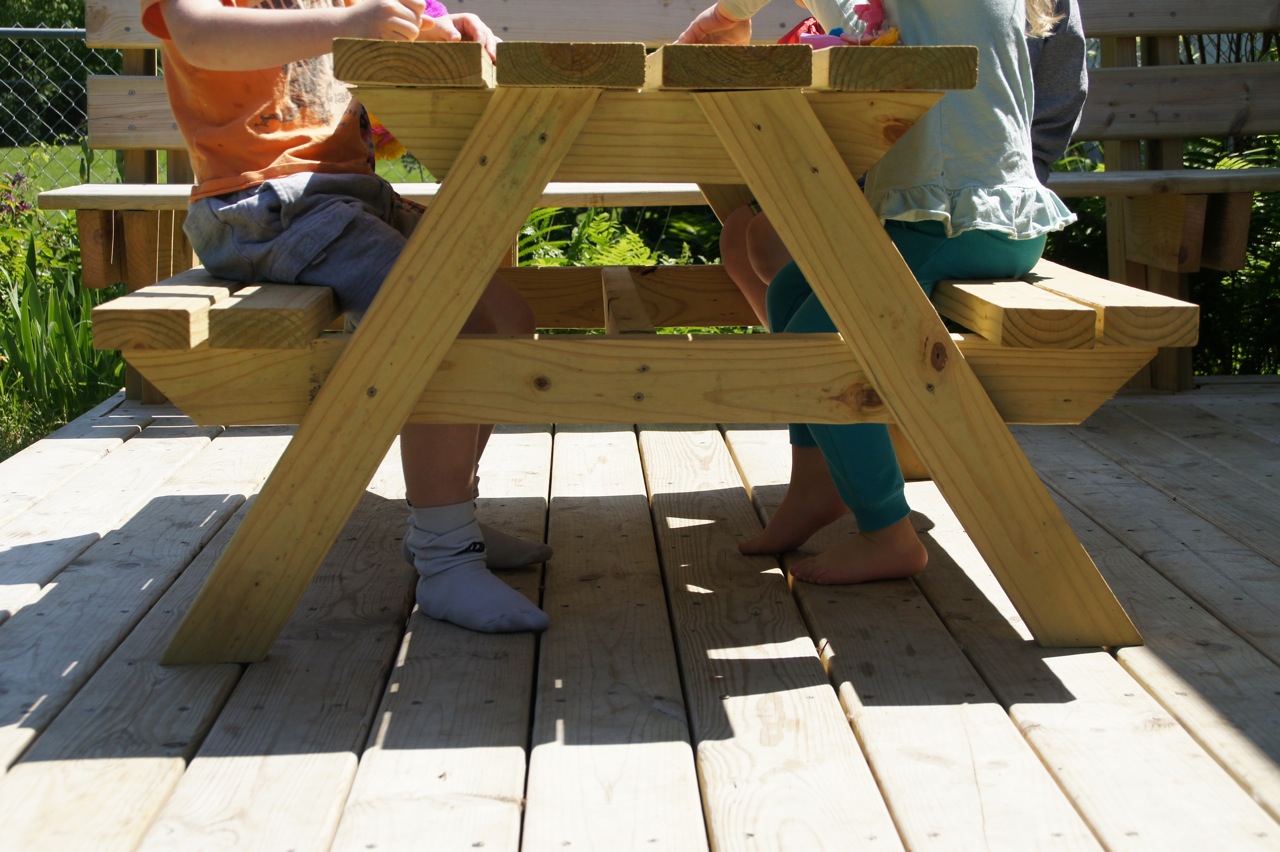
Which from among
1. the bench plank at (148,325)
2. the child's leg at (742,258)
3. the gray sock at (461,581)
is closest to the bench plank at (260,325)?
the bench plank at (148,325)

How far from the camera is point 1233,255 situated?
3715 mm

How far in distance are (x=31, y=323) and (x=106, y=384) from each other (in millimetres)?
295

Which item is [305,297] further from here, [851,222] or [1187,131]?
[1187,131]

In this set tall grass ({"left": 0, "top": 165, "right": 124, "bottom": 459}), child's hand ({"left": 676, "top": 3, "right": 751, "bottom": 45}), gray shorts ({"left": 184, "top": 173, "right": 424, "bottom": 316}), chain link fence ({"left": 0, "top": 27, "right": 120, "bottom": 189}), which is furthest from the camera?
chain link fence ({"left": 0, "top": 27, "right": 120, "bottom": 189})

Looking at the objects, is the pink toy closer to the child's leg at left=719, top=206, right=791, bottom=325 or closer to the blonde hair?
the blonde hair

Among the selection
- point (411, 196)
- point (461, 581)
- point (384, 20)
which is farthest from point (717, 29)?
point (411, 196)

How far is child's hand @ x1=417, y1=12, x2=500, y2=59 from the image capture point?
2129 millimetres

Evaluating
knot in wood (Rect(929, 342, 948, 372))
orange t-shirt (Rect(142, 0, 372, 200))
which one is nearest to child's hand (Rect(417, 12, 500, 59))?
orange t-shirt (Rect(142, 0, 372, 200))

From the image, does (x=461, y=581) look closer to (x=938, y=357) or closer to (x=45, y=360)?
(x=938, y=357)

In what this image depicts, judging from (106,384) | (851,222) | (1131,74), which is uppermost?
(1131,74)

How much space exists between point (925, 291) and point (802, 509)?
553mm

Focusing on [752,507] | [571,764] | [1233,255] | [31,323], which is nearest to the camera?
[571,764]

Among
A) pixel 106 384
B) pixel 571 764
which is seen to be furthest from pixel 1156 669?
pixel 106 384

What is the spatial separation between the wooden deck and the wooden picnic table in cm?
19
